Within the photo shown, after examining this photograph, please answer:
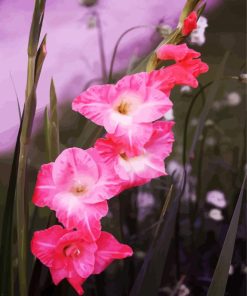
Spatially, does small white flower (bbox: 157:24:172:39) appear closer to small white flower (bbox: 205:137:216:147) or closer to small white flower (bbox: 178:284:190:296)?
small white flower (bbox: 205:137:216:147)

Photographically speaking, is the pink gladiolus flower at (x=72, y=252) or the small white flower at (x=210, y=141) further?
the small white flower at (x=210, y=141)

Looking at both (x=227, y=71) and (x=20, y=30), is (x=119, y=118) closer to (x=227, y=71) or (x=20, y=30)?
(x=20, y=30)

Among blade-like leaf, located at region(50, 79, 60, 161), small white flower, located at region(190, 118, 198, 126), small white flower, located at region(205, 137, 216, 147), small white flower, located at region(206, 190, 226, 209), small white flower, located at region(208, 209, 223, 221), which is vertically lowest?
small white flower, located at region(208, 209, 223, 221)

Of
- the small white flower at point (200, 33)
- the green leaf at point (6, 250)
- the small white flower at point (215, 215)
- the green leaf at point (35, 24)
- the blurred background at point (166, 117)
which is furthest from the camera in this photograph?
the small white flower at point (215, 215)

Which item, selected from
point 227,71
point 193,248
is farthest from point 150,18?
point 193,248

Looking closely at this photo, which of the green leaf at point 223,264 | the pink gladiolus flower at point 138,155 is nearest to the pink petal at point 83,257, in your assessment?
the pink gladiolus flower at point 138,155

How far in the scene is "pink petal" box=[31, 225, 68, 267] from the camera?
770 millimetres

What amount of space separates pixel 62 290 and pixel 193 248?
364 millimetres

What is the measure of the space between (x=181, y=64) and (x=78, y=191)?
0.78 feet

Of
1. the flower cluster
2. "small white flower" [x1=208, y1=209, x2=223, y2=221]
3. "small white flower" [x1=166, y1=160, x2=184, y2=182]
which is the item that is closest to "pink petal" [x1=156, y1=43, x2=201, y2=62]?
the flower cluster

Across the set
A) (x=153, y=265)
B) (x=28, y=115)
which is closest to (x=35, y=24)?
(x=28, y=115)

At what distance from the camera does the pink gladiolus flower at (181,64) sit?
75 centimetres

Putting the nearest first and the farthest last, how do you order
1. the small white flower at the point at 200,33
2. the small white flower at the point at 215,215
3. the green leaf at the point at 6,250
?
the green leaf at the point at 6,250
the small white flower at the point at 200,33
the small white flower at the point at 215,215

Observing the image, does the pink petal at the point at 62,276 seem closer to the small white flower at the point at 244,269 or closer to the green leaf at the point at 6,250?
the green leaf at the point at 6,250
